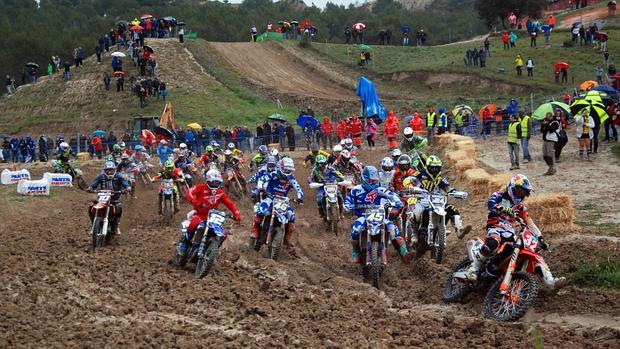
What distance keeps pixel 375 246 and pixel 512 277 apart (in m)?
3.23

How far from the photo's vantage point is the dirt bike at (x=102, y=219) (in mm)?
16297

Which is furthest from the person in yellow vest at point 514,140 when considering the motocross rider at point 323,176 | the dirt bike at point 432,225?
the dirt bike at point 432,225

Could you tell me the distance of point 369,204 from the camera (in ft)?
46.7

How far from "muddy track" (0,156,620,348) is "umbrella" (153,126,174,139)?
23.5 metres

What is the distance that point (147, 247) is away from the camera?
1644 cm

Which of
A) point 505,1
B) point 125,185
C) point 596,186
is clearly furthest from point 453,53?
point 125,185

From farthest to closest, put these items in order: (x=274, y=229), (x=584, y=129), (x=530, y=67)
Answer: (x=530, y=67)
(x=584, y=129)
(x=274, y=229)

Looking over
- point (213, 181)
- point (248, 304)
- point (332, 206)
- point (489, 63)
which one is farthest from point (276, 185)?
point (489, 63)

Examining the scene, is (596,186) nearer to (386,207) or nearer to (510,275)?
(386,207)

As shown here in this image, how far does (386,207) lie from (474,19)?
128 metres

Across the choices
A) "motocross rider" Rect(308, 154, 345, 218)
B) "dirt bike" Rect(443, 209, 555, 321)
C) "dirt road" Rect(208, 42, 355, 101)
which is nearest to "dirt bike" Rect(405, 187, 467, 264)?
"dirt bike" Rect(443, 209, 555, 321)

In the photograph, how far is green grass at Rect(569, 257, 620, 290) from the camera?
11.9 metres

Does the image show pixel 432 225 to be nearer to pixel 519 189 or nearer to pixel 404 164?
pixel 404 164

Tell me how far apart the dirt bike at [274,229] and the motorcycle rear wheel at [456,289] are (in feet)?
13.3
